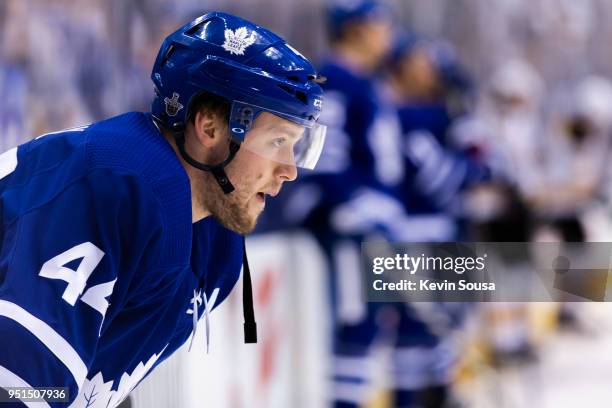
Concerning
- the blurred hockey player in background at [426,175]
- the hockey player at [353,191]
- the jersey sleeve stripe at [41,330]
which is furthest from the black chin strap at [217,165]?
the blurred hockey player in background at [426,175]

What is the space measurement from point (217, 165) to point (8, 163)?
30 cm

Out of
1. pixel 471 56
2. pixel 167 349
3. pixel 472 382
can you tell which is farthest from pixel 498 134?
pixel 167 349

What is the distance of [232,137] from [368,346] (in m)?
2.32

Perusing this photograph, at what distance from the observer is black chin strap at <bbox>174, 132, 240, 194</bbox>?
151 cm

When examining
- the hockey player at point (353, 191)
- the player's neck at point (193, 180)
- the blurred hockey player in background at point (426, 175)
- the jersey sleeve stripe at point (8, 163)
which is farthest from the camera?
the blurred hockey player in background at point (426, 175)

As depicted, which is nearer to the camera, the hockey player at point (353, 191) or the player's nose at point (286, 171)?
the player's nose at point (286, 171)

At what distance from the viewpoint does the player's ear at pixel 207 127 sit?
1.52m

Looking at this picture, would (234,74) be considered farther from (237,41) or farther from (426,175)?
(426,175)

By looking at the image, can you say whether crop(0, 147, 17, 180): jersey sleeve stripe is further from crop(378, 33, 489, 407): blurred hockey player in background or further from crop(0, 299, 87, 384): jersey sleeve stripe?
crop(378, 33, 489, 407): blurred hockey player in background

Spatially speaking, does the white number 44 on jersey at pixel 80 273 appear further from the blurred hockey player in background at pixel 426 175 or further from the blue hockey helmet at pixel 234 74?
the blurred hockey player in background at pixel 426 175

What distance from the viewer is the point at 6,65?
2.12m

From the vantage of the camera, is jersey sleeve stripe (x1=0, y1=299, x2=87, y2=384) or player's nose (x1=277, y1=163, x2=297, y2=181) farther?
player's nose (x1=277, y1=163, x2=297, y2=181)

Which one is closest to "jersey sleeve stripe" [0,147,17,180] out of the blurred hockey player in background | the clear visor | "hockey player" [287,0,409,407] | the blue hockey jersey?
the blue hockey jersey

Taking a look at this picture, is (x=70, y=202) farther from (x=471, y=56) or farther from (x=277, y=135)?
(x=471, y=56)
